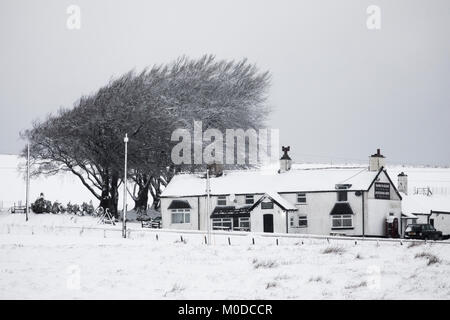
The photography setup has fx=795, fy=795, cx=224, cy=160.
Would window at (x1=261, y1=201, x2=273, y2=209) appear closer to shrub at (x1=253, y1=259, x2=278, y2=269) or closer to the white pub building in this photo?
the white pub building

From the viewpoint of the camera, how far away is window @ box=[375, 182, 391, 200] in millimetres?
69938

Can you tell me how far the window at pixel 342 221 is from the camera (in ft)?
224

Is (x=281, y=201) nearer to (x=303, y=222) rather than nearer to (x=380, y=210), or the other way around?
(x=303, y=222)

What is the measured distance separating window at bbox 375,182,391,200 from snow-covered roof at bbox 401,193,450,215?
6.23 m

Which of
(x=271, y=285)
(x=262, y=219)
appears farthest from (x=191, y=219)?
(x=271, y=285)

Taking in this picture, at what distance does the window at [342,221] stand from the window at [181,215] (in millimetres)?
14128

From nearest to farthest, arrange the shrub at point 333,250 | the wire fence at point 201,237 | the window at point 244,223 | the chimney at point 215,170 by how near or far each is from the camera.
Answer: the shrub at point 333,250 < the wire fence at point 201,237 < the window at point 244,223 < the chimney at point 215,170

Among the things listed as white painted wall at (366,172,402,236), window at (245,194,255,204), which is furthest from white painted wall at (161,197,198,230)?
white painted wall at (366,172,402,236)

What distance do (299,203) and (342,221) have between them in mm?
4456

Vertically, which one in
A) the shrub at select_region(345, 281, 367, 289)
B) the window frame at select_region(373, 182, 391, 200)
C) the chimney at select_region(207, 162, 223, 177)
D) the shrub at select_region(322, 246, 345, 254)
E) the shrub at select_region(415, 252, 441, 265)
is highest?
the chimney at select_region(207, 162, 223, 177)

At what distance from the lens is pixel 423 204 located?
8238cm

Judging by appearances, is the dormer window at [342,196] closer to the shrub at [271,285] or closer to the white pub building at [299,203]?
the white pub building at [299,203]

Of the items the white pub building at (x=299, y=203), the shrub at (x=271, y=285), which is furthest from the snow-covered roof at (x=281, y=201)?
the shrub at (x=271, y=285)
